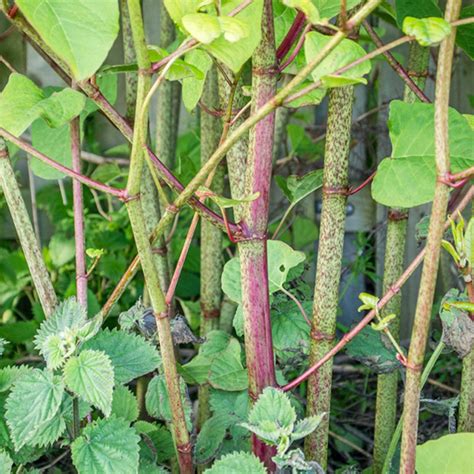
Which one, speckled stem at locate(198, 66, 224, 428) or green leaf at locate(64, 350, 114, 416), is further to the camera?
speckled stem at locate(198, 66, 224, 428)

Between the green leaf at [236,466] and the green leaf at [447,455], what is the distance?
0.16 m

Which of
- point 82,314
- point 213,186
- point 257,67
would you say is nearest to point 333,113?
point 257,67

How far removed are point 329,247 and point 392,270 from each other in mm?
190

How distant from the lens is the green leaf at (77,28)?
1.65ft

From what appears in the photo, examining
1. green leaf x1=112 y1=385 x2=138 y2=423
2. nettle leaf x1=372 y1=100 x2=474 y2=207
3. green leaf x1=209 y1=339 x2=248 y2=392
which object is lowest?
green leaf x1=209 y1=339 x2=248 y2=392

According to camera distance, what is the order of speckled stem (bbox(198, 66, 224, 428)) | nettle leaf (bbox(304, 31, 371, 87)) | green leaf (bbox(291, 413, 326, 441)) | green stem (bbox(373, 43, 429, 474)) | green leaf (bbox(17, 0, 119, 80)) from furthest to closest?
speckled stem (bbox(198, 66, 224, 428))
green stem (bbox(373, 43, 429, 474))
green leaf (bbox(291, 413, 326, 441))
nettle leaf (bbox(304, 31, 371, 87))
green leaf (bbox(17, 0, 119, 80))

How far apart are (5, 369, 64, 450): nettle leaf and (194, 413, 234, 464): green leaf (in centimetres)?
19

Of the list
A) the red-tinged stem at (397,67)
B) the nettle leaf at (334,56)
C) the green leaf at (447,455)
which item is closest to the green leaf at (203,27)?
the nettle leaf at (334,56)

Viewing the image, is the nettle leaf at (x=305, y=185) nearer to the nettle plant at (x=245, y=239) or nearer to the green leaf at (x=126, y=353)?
the nettle plant at (x=245, y=239)

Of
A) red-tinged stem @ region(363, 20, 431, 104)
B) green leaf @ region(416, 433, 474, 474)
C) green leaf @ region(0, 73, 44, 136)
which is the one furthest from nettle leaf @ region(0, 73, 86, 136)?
green leaf @ region(416, 433, 474, 474)

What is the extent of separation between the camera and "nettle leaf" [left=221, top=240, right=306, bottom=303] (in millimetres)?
861

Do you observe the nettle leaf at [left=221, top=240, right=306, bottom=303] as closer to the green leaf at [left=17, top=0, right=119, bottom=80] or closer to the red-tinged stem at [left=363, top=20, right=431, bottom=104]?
the red-tinged stem at [left=363, top=20, right=431, bottom=104]

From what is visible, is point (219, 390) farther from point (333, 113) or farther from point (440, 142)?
point (440, 142)

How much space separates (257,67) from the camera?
28.8 inches
